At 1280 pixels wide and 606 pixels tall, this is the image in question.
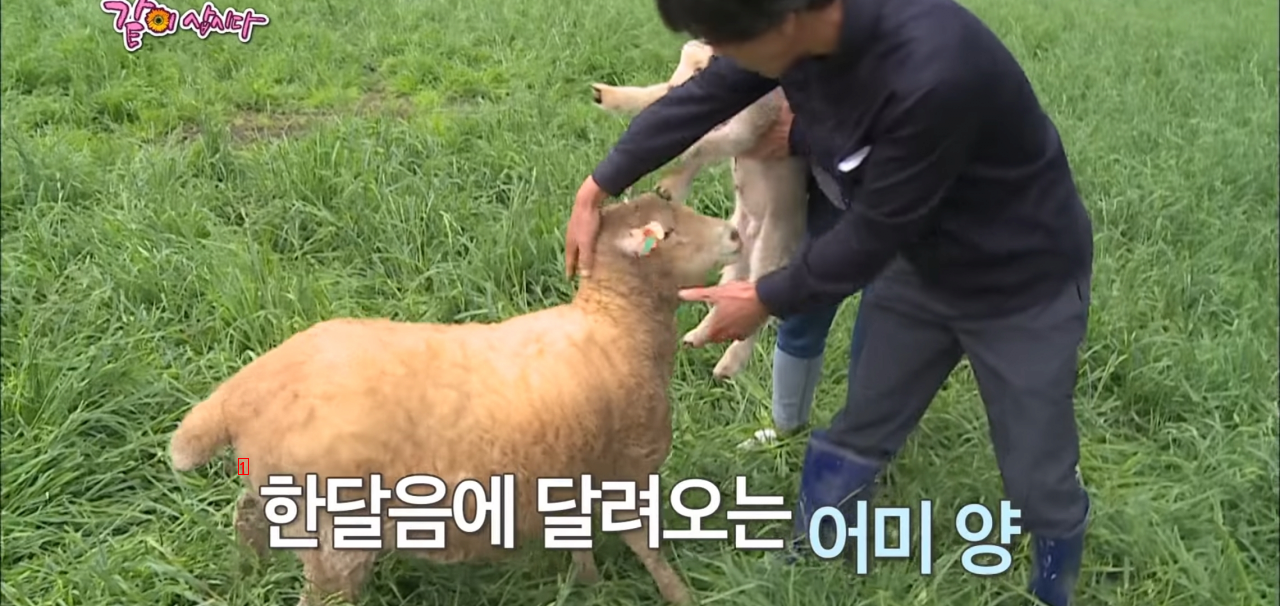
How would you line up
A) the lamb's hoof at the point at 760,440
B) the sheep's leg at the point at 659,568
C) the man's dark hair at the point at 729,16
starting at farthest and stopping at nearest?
1. the lamb's hoof at the point at 760,440
2. the sheep's leg at the point at 659,568
3. the man's dark hair at the point at 729,16

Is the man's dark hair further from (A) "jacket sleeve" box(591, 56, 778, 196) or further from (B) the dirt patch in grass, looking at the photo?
(B) the dirt patch in grass

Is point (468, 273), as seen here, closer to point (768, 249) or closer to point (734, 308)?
point (768, 249)

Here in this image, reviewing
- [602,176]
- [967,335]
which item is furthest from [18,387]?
[967,335]

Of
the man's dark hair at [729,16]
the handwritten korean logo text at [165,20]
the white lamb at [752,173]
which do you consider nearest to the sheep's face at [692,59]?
the white lamb at [752,173]

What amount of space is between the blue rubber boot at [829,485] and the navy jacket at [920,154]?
43 cm

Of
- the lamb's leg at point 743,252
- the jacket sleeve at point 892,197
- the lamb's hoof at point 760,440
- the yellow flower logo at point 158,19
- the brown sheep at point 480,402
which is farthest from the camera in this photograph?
the yellow flower logo at point 158,19

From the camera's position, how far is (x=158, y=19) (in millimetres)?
3977

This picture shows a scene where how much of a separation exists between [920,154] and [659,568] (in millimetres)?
962

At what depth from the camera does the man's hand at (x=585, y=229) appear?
1964 millimetres

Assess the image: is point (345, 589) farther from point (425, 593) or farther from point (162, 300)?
point (162, 300)

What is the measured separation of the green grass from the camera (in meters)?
2.15

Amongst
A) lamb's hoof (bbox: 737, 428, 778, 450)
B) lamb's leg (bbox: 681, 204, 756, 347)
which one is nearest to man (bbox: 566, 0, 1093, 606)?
lamb's leg (bbox: 681, 204, 756, 347)

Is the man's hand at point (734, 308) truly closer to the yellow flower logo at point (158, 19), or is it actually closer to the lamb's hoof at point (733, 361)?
the lamb's hoof at point (733, 361)

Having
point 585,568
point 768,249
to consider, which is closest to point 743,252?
point 768,249
